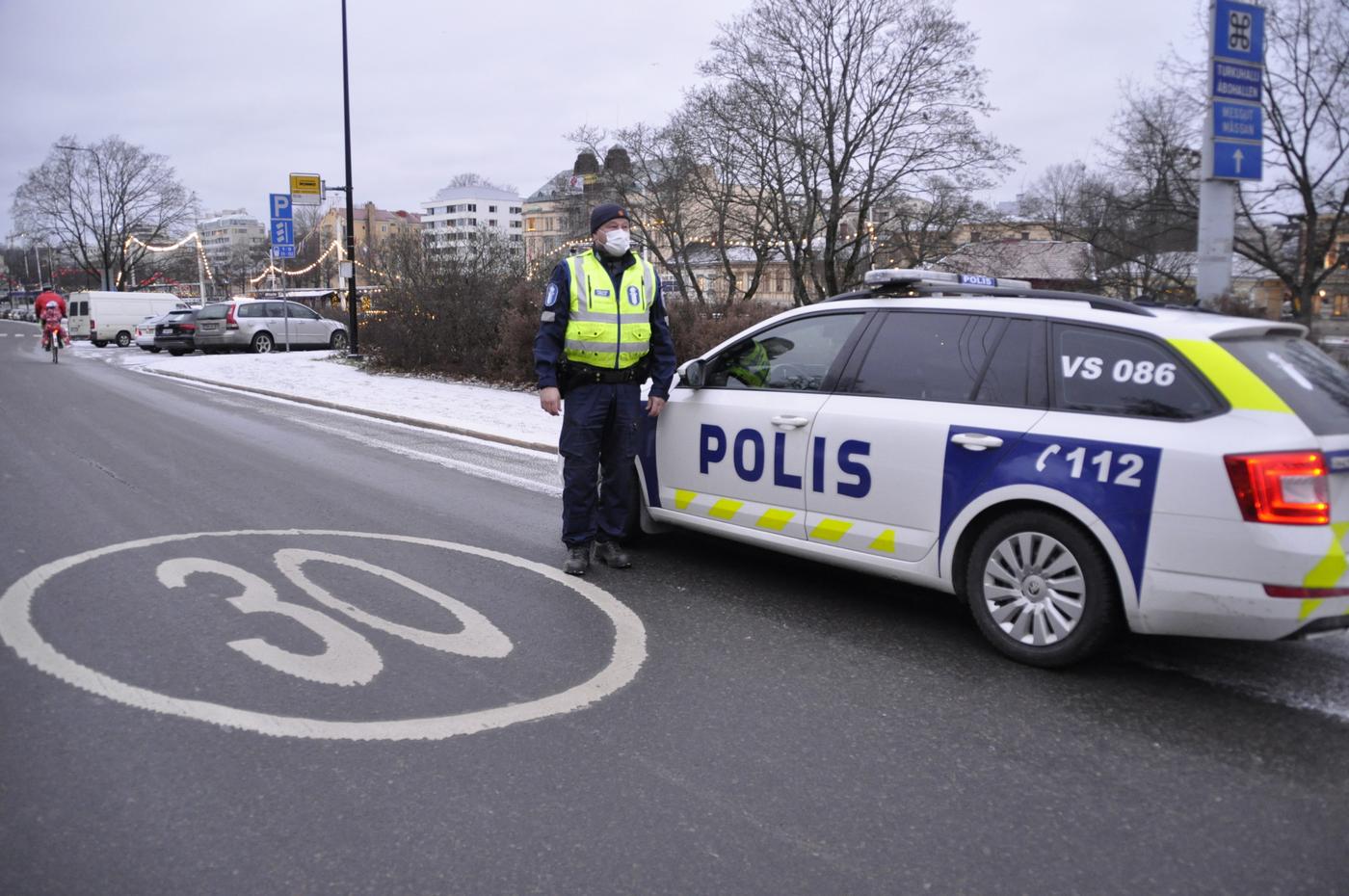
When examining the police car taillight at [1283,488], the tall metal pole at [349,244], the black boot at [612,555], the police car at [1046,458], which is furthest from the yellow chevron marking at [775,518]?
the tall metal pole at [349,244]

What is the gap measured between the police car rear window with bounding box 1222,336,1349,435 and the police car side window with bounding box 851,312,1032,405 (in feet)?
2.79

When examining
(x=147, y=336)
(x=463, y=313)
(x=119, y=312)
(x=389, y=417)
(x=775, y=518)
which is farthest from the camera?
(x=119, y=312)

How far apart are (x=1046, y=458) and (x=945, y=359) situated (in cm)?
78

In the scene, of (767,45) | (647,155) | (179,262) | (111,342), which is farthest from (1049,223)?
(179,262)

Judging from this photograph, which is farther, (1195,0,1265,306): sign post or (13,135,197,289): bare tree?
(13,135,197,289): bare tree

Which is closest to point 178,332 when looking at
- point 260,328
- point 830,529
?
point 260,328

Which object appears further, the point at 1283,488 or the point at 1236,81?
the point at 1236,81

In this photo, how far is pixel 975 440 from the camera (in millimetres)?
4453

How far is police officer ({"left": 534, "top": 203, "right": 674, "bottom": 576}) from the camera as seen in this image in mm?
5652

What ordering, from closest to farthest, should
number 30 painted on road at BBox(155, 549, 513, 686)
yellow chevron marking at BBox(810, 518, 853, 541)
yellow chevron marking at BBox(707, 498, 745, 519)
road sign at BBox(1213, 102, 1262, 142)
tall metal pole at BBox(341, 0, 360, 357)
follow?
1. number 30 painted on road at BBox(155, 549, 513, 686)
2. yellow chevron marking at BBox(810, 518, 853, 541)
3. yellow chevron marking at BBox(707, 498, 745, 519)
4. road sign at BBox(1213, 102, 1262, 142)
5. tall metal pole at BBox(341, 0, 360, 357)

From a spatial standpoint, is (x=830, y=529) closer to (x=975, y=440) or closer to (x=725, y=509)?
(x=725, y=509)

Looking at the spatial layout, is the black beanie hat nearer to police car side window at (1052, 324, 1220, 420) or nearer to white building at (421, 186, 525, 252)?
police car side window at (1052, 324, 1220, 420)

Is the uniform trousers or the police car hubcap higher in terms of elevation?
the uniform trousers

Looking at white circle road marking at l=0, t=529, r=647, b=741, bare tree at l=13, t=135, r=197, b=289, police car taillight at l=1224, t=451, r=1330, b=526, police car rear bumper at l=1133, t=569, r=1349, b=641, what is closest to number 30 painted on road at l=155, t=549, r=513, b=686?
white circle road marking at l=0, t=529, r=647, b=741
